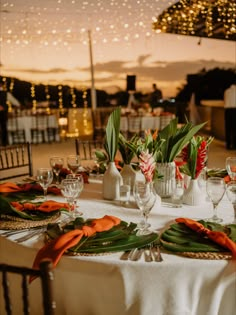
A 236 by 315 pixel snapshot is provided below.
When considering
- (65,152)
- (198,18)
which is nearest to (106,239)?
(65,152)

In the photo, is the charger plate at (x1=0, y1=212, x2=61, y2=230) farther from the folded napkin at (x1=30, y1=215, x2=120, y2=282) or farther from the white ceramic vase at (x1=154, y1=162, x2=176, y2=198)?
the white ceramic vase at (x1=154, y1=162, x2=176, y2=198)

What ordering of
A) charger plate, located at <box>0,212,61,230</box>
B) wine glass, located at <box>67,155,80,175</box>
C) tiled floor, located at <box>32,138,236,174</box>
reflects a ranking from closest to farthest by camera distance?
1. charger plate, located at <box>0,212,61,230</box>
2. wine glass, located at <box>67,155,80,175</box>
3. tiled floor, located at <box>32,138,236,174</box>

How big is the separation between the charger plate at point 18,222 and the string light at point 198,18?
20.5 feet

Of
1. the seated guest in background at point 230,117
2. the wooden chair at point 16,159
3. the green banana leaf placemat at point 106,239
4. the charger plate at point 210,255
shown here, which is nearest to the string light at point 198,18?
the seated guest in background at point 230,117

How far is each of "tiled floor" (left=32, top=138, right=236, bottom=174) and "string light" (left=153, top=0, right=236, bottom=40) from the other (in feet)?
7.40

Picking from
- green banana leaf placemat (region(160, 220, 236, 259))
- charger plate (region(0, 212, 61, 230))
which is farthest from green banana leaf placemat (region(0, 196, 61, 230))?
green banana leaf placemat (region(160, 220, 236, 259))

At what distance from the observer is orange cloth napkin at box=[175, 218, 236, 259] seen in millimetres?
1436

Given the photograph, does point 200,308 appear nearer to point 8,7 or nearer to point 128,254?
point 128,254

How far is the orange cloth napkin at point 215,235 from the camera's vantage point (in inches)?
56.5

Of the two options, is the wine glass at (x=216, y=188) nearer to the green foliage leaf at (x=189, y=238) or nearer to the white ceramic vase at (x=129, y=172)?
the green foliage leaf at (x=189, y=238)

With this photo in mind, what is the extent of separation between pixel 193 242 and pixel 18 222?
0.77 m

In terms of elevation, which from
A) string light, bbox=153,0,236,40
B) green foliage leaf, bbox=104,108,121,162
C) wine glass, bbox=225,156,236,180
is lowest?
wine glass, bbox=225,156,236,180

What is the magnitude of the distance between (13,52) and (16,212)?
995 cm

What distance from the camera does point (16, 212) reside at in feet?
6.04
